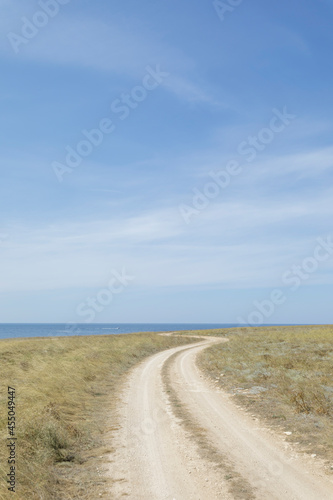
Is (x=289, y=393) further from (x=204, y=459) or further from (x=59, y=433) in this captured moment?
(x=59, y=433)

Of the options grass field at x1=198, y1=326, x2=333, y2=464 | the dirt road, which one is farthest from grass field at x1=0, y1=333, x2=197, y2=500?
grass field at x1=198, y1=326, x2=333, y2=464

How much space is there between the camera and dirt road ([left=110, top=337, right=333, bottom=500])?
7.22m

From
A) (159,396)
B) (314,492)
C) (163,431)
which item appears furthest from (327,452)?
(159,396)

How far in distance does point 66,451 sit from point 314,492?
5.89 m

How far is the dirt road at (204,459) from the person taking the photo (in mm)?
7223

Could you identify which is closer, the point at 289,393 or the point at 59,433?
the point at 59,433

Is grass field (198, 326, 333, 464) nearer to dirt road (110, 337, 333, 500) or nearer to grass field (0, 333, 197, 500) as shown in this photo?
dirt road (110, 337, 333, 500)

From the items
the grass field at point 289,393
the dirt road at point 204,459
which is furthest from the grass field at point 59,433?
the grass field at point 289,393

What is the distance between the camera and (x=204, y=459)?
29.1ft

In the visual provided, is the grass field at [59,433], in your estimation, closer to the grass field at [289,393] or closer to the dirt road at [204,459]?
the dirt road at [204,459]

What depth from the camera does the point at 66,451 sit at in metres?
9.71

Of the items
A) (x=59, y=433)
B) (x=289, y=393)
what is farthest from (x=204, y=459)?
(x=289, y=393)

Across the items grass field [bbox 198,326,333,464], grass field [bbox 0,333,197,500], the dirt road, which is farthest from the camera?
grass field [bbox 198,326,333,464]

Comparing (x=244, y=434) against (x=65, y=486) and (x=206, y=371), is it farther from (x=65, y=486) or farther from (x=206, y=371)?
(x=206, y=371)
